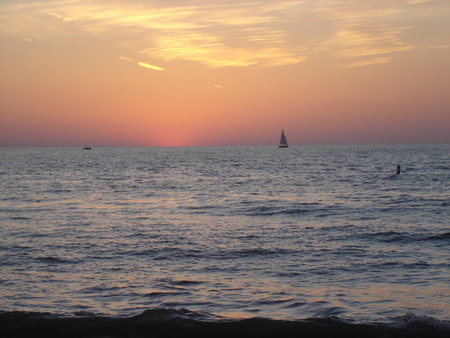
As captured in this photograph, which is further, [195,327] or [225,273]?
[225,273]

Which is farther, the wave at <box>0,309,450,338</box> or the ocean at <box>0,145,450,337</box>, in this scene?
the ocean at <box>0,145,450,337</box>

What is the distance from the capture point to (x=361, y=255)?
63.3 ft

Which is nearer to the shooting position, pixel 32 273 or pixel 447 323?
pixel 447 323

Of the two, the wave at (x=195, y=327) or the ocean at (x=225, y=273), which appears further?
the ocean at (x=225, y=273)

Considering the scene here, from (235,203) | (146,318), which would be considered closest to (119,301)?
(146,318)

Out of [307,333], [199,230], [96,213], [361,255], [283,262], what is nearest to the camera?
[307,333]

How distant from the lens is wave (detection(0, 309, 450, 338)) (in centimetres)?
1079

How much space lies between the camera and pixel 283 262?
18016 millimetres

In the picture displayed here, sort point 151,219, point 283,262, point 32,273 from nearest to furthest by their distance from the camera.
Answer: point 32,273 → point 283,262 → point 151,219

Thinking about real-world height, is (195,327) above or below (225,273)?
above

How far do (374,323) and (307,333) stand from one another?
66.3 inches

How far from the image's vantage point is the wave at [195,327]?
1079 cm

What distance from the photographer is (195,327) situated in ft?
36.5

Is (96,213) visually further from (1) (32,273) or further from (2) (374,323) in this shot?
(2) (374,323)
